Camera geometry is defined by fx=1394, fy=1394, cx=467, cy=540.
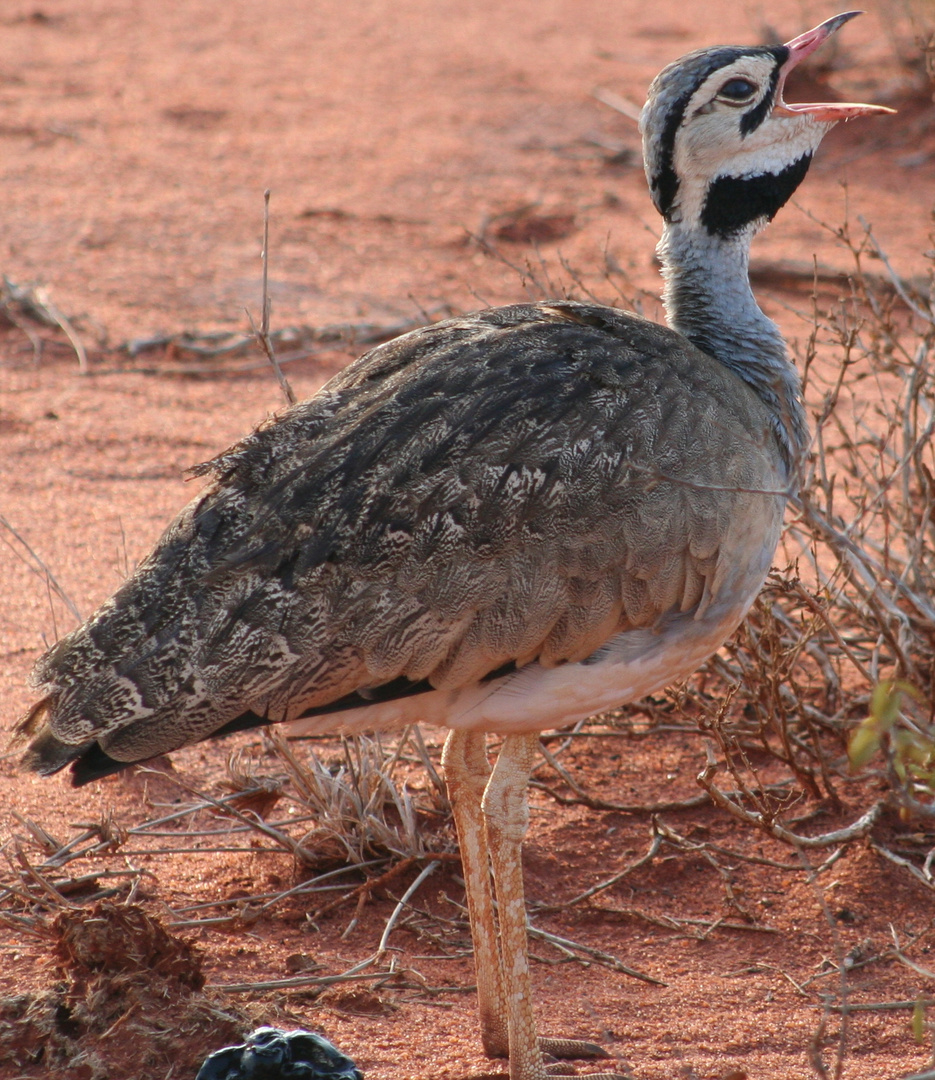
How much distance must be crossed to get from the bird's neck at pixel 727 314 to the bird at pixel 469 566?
17 cm

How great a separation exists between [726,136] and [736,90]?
122mm

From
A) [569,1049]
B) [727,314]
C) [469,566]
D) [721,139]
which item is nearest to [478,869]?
[569,1049]

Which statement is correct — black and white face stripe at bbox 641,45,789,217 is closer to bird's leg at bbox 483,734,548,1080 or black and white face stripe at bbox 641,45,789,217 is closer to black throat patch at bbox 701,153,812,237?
black throat patch at bbox 701,153,812,237

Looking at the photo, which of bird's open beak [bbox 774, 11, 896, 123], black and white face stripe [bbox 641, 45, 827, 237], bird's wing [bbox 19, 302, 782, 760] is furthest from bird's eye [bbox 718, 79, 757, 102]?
bird's wing [bbox 19, 302, 782, 760]

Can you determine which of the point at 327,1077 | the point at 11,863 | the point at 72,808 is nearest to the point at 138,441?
the point at 72,808

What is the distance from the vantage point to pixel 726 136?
366 centimetres

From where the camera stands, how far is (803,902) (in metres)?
3.96

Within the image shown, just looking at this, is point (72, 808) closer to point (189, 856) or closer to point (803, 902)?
point (189, 856)

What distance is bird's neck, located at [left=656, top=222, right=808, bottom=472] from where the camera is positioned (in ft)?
11.9

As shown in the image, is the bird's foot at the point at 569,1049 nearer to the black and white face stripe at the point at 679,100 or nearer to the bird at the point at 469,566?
the bird at the point at 469,566

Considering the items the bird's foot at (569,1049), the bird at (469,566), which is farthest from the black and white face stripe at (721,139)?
the bird's foot at (569,1049)

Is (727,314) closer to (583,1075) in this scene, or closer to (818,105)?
(818,105)

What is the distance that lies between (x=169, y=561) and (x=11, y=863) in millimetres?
1090

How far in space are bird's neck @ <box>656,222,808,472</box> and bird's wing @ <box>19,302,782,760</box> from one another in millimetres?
383
